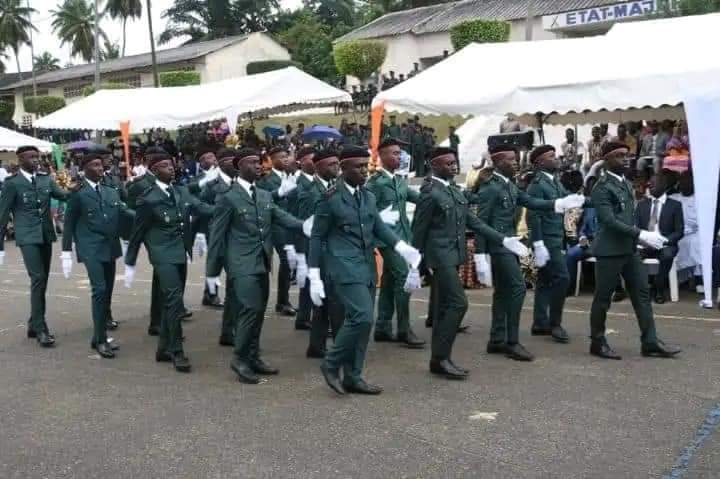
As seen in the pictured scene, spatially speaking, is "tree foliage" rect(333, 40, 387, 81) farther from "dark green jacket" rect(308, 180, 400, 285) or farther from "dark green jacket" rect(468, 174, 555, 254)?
"dark green jacket" rect(308, 180, 400, 285)

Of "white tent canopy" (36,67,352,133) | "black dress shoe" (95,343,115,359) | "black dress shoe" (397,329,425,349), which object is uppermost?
"white tent canopy" (36,67,352,133)

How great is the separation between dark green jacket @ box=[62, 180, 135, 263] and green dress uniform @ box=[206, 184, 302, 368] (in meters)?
1.62

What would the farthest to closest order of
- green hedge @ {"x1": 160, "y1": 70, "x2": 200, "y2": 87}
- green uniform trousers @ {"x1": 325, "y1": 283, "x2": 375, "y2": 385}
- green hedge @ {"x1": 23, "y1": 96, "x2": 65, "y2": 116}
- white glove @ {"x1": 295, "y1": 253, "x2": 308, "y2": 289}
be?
green hedge @ {"x1": 23, "y1": 96, "x2": 65, "y2": 116} → green hedge @ {"x1": 160, "y1": 70, "x2": 200, "y2": 87} → white glove @ {"x1": 295, "y1": 253, "x2": 308, "y2": 289} → green uniform trousers @ {"x1": 325, "y1": 283, "x2": 375, "y2": 385}

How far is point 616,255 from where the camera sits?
24.4ft

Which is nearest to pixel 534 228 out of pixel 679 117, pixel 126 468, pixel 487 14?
pixel 126 468

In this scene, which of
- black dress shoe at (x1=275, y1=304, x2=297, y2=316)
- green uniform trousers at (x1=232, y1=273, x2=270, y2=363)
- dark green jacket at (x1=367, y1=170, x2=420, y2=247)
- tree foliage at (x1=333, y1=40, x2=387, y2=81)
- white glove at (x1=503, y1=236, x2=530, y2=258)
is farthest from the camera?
tree foliage at (x1=333, y1=40, x2=387, y2=81)

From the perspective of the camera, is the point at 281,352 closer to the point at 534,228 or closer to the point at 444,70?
the point at 534,228

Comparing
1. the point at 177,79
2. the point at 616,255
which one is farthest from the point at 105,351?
the point at 177,79

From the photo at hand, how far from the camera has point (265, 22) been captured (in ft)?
203

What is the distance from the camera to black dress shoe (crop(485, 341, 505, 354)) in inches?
309

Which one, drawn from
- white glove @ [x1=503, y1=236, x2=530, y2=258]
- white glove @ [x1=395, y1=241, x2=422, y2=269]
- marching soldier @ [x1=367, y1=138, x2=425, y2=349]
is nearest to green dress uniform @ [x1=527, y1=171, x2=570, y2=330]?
white glove @ [x1=503, y1=236, x2=530, y2=258]

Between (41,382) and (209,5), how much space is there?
57.7 m

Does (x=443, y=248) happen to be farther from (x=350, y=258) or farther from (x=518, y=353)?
(x=518, y=353)

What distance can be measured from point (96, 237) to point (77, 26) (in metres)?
65.3
